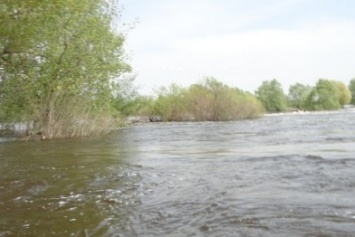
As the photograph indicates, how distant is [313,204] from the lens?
5961 mm

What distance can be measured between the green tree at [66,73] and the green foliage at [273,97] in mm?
81618

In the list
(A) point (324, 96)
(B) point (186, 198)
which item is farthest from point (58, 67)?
(A) point (324, 96)

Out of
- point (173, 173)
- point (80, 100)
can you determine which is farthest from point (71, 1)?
point (80, 100)

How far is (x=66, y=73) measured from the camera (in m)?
23.3

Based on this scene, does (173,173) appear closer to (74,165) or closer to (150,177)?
(150,177)

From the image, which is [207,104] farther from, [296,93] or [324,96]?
[296,93]

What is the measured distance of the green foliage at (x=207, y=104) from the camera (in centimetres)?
5675

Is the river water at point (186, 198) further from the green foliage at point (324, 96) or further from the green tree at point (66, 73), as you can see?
the green foliage at point (324, 96)

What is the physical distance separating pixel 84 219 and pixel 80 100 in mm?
22278

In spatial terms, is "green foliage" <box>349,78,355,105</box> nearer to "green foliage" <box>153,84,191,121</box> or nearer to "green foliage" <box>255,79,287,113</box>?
"green foliage" <box>255,79,287,113</box>

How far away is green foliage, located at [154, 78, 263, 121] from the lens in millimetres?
56750

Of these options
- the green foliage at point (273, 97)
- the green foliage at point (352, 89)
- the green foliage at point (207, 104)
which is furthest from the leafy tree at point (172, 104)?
the green foliage at point (352, 89)

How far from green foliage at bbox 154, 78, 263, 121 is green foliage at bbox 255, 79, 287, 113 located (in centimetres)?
4431

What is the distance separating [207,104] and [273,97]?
5306 cm
